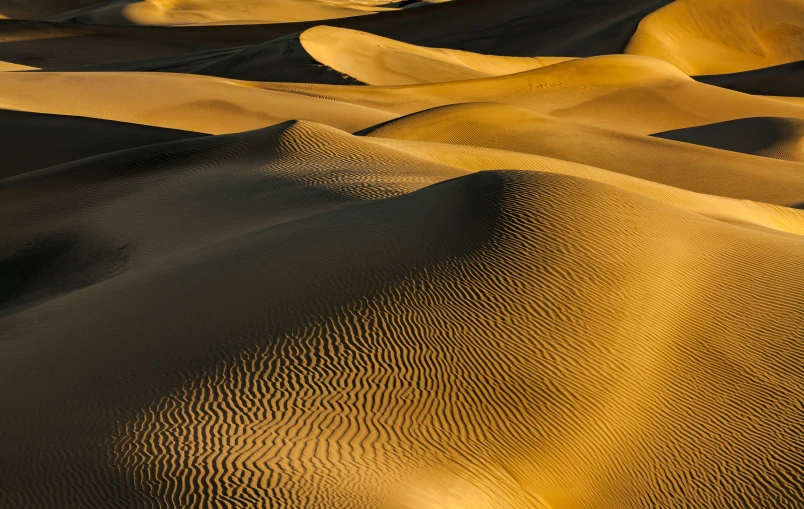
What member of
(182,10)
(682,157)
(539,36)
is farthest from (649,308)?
(182,10)

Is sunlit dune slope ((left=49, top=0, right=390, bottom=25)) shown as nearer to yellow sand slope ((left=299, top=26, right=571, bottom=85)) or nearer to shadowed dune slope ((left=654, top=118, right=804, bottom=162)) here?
yellow sand slope ((left=299, top=26, right=571, bottom=85))

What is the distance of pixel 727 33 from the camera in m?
16.8

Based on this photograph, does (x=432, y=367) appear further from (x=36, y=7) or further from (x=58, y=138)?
(x=36, y=7)

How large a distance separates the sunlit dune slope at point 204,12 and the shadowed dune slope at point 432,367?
20319 millimetres

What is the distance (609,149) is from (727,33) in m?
10.4

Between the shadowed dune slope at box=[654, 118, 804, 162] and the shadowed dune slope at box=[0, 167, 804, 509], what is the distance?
5464 millimetres

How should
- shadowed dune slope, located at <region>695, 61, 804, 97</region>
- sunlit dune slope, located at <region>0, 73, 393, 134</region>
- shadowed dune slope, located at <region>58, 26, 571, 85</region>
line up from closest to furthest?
sunlit dune slope, located at <region>0, 73, 393, 134</region>, shadowed dune slope, located at <region>58, 26, 571, 85</region>, shadowed dune slope, located at <region>695, 61, 804, 97</region>

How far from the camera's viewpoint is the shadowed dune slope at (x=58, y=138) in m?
6.78

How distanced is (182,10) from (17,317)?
2277cm

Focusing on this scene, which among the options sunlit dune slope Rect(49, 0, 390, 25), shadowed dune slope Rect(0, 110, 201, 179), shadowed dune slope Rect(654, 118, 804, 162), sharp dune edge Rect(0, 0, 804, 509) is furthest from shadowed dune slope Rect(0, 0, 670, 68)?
sharp dune edge Rect(0, 0, 804, 509)

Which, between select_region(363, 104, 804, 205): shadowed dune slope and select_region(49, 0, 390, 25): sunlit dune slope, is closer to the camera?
select_region(363, 104, 804, 205): shadowed dune slope

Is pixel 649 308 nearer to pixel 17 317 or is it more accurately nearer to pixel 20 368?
pixel 20 368

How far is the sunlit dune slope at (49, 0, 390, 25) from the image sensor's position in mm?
23062

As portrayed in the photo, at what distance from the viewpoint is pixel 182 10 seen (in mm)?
25031
